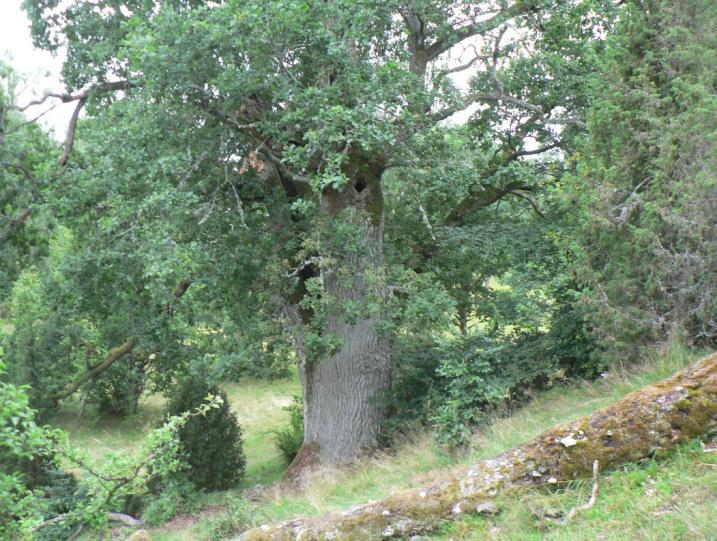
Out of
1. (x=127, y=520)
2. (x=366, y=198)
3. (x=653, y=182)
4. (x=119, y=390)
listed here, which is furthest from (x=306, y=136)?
(x=119, y=390)

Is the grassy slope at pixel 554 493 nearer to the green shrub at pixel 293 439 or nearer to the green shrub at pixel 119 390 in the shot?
the green shrub at pixel 293 439

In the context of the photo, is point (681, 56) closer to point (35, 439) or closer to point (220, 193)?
point (220, 193)

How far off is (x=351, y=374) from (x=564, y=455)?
679 centimetres

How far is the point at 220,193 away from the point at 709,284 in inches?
284

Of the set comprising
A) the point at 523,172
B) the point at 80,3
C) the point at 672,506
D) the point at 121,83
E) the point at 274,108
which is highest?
the point at 80,3

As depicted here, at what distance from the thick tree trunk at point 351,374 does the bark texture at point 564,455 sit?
19.1 ft

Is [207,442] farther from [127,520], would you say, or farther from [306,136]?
[306,136]

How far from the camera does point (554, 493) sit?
4.83 meters

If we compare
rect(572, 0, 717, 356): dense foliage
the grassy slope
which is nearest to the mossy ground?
the grassy slope

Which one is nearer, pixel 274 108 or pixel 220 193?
pixel 274 108

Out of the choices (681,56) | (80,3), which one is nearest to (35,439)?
(681,56)

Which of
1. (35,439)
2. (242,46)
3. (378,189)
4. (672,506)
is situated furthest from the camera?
(378,189)

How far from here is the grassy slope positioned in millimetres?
4074

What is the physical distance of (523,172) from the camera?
12.2m
